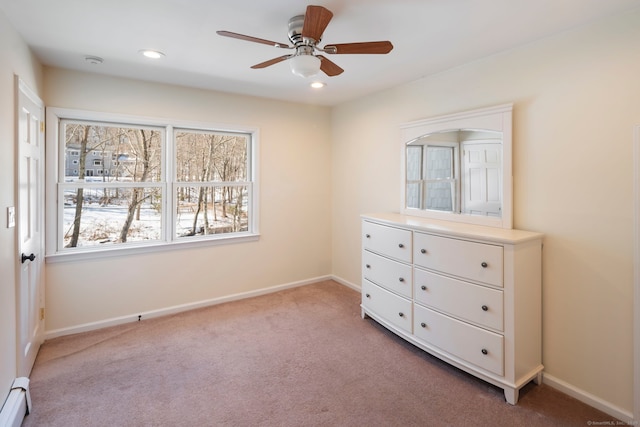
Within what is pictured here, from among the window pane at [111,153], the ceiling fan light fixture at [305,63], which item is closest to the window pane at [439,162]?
the ceiling fan light fixture at [305,63]

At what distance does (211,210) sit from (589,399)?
3785mm

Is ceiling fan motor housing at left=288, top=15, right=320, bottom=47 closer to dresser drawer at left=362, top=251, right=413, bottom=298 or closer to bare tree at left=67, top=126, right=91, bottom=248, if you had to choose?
dresser drawer at left=362, top=251, right=413, bottom=298

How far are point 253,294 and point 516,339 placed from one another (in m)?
2.89

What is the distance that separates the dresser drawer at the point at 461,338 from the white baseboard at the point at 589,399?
0.49 m

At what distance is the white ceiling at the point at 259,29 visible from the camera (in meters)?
1.95

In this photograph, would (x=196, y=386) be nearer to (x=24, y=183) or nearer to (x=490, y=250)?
(x=24, y=183)

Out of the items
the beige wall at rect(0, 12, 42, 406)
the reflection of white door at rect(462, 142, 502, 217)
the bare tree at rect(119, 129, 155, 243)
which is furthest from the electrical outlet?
the reflection of white door at rect(462, 142, 502, 217)

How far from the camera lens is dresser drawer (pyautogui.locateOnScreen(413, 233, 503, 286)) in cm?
220

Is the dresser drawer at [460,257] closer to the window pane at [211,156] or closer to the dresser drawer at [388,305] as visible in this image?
the dresser drawer at [388,305]

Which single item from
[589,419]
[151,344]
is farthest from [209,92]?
[589,419]

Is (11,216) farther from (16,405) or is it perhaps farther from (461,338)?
(461,338)

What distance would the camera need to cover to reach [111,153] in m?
3.35

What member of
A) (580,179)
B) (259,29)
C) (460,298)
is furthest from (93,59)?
(580,179)

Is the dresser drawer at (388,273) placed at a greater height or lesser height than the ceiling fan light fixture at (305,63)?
lesser
